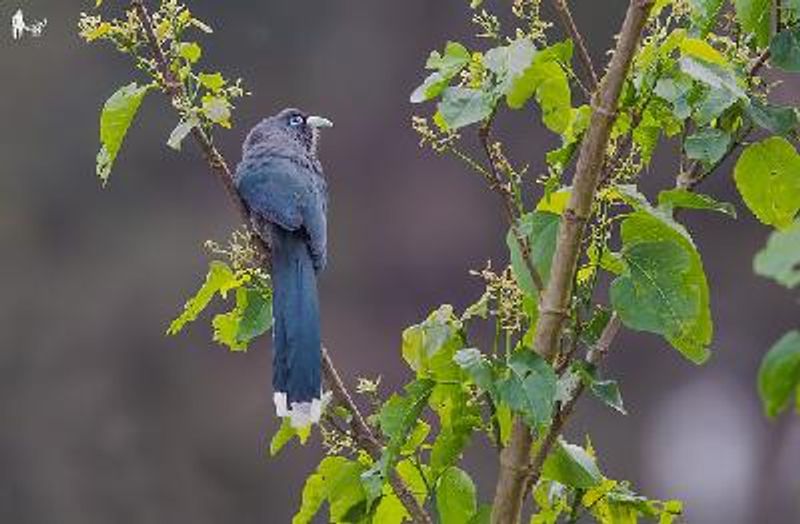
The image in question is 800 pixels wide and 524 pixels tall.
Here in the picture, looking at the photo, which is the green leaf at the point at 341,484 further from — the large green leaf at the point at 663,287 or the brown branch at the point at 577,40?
the brown branch at the point at 577,40

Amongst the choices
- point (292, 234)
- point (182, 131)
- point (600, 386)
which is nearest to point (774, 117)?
point (600, 386)

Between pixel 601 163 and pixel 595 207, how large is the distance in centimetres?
7

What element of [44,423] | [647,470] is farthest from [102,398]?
[647,470]

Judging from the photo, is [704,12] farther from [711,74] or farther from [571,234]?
[571,234]

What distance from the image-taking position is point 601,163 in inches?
55.1

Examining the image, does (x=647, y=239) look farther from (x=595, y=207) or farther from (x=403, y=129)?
(x=403, y=129)

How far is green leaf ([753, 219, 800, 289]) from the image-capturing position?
0.92 meters

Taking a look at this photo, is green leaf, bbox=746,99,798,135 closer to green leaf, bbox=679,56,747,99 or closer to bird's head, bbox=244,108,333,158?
green leaf, bbox=679,56,747,99

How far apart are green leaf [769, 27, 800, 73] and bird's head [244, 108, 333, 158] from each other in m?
1.09

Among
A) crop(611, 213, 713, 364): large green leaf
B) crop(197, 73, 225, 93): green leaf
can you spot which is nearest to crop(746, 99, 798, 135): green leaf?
crop(611, 213, 713, 364): large green leaf

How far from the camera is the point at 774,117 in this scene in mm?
1485

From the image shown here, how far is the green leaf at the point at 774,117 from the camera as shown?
1476 millimetres

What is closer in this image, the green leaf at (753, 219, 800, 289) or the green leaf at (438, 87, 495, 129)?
the green leaf at (753, 219, 800, 289)

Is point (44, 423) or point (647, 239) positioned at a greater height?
point (44, 423)
